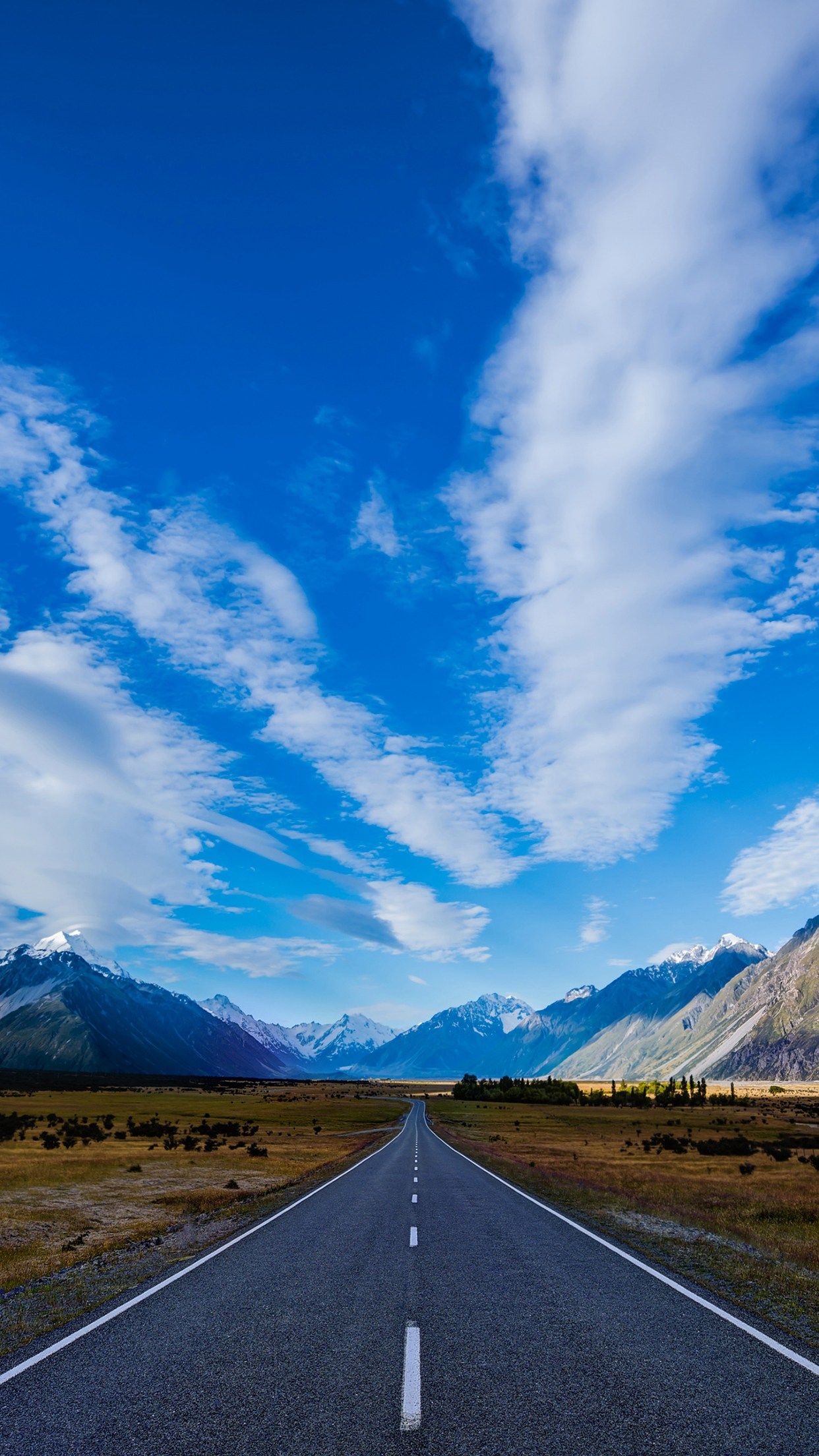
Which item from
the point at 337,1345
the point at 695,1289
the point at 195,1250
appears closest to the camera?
the point at 337,1345

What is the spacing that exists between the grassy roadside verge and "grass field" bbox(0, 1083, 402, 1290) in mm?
105

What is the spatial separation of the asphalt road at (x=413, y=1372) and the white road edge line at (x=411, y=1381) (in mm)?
28

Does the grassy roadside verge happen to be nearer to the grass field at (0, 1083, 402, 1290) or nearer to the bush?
the grass field at (0, 1083, 402, 1290)

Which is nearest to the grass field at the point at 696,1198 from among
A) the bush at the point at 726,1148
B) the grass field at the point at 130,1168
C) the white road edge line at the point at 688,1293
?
the white road edge line at the point at 688,1293

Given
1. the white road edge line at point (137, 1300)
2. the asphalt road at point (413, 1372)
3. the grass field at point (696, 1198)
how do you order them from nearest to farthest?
the asphalt road at point (413, 1372) → the white road edge line at point (137, 1300) → the grass field at point (696, 1198)

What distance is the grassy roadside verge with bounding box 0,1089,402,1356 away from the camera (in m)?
12.0

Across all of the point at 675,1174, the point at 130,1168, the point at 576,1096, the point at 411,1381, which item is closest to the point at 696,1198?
the point at 675,1174

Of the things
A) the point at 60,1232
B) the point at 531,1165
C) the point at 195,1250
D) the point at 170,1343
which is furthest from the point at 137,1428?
the point at 531,1165

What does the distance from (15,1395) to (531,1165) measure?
1357 inches

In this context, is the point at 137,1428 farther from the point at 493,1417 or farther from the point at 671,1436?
the point at 671,1436

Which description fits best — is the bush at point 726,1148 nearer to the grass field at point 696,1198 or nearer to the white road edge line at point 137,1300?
the grass field at point 696,1198

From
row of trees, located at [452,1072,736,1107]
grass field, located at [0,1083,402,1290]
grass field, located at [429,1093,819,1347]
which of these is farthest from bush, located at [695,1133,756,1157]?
row of trees, located at [452,1072,736,1107]

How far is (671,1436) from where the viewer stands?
6789 millimetres

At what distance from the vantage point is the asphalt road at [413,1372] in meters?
6.76
